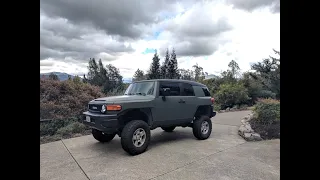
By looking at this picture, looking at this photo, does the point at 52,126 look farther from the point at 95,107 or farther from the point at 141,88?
the point at 141,88

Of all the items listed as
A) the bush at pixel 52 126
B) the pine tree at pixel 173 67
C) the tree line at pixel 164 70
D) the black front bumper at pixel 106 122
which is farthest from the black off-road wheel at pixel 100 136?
the pine tree at pixel 173 67

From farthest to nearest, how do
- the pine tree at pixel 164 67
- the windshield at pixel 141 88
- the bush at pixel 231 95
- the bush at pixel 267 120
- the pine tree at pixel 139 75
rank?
the bush at pixel 231 95
the pine tree at pixel 164 67
the pine tree at pixel 139 75
the bush at pixel 267 120
the windshield at pixel 141 88

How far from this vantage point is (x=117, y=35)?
4.35m

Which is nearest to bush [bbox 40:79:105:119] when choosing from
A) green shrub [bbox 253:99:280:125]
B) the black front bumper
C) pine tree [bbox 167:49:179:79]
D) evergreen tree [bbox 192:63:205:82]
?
the black front bumper

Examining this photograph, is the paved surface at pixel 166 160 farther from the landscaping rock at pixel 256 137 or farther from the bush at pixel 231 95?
the bush at pixel 231 95

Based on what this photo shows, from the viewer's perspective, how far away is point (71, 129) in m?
5.64

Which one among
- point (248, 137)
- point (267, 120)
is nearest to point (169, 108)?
point (248, 137)

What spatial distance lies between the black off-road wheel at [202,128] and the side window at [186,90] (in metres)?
0.74

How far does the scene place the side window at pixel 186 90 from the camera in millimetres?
5022

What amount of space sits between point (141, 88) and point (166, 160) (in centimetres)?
182

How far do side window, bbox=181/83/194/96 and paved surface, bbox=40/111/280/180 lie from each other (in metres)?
1.21

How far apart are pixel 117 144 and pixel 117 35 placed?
2.56 m

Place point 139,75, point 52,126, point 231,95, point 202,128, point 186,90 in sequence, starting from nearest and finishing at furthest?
point 186,90 < point 202,128 < point 52,126 < point 139,75 < point 231,95
